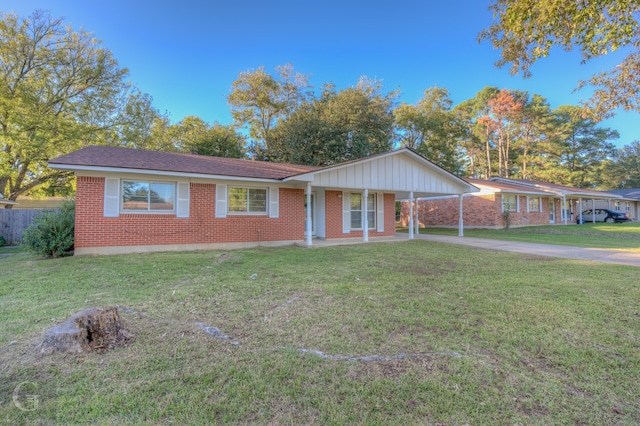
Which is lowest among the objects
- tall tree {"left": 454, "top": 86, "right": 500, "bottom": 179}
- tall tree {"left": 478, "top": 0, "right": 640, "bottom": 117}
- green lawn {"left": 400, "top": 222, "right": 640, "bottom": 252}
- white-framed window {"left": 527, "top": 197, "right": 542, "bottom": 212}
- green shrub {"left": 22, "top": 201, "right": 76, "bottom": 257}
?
green lawn {"left": 400, "top": 222, "right": 640, "bottom": 252}

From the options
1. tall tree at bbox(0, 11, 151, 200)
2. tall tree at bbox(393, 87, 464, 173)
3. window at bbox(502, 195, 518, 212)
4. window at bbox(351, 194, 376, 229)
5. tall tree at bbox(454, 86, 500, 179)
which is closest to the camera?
window at bbox(351, 194, 376, 229)

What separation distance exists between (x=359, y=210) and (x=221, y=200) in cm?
652

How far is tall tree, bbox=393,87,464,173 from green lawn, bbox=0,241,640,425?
84.9 feet

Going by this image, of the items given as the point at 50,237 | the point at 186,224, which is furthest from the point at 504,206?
the point at 50,237

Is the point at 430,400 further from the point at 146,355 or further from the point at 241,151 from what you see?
the point at 241,151

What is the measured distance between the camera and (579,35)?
576cm

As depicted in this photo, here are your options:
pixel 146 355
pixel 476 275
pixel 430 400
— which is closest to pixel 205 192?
pixel 146 355

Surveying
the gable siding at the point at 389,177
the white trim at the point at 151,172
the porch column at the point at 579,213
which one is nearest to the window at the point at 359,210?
the gable siding at the point at 389,177

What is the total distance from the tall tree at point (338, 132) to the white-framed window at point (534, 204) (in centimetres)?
1159

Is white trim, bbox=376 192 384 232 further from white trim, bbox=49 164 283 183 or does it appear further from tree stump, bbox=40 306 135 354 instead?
tree stump, bbox=40 306 135 354

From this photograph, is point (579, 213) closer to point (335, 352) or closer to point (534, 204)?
point (534, 204)

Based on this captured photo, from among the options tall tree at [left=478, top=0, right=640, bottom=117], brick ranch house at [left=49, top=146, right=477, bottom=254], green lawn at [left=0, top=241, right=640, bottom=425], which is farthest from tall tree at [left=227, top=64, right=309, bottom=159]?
green lawn at [left=0, top=241, right=640, bottom=425]

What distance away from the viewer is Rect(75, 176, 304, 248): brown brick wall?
8.68 m

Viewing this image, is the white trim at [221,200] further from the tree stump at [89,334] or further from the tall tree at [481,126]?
the tall tree at [481,126]
